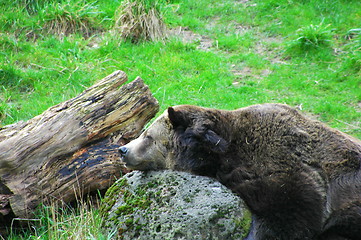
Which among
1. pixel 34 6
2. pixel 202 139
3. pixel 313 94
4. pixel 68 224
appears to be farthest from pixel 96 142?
pixel 34 6

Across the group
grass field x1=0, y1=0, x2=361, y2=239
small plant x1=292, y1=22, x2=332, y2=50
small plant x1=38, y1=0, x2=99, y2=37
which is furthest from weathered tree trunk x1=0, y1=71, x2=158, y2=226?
small plant x1=38, y1=0, x2=99, y2=37

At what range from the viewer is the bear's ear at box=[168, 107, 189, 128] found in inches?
195

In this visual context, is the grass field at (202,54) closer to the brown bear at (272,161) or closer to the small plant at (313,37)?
the small plant at (313,37)

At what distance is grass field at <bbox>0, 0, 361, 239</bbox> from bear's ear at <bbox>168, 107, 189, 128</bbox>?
3.76 m

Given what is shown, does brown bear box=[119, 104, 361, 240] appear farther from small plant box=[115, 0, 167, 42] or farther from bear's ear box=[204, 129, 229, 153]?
small plant box=[115, 0, 167, 42]

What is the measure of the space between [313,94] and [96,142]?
5006 millimetres

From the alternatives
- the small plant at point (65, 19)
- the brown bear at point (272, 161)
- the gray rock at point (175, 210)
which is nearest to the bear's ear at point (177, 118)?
the brown bear at point (272, 161)

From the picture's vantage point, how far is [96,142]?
606cm

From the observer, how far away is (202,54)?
10.8 metres

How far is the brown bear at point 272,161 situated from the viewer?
4586mm

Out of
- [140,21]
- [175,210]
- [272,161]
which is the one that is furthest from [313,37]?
[175,210]

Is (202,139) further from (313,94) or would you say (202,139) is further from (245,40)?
(245,40)

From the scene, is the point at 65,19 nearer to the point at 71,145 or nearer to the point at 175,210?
the point at 71,145

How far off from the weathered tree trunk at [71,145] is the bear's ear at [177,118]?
1.33 meters
